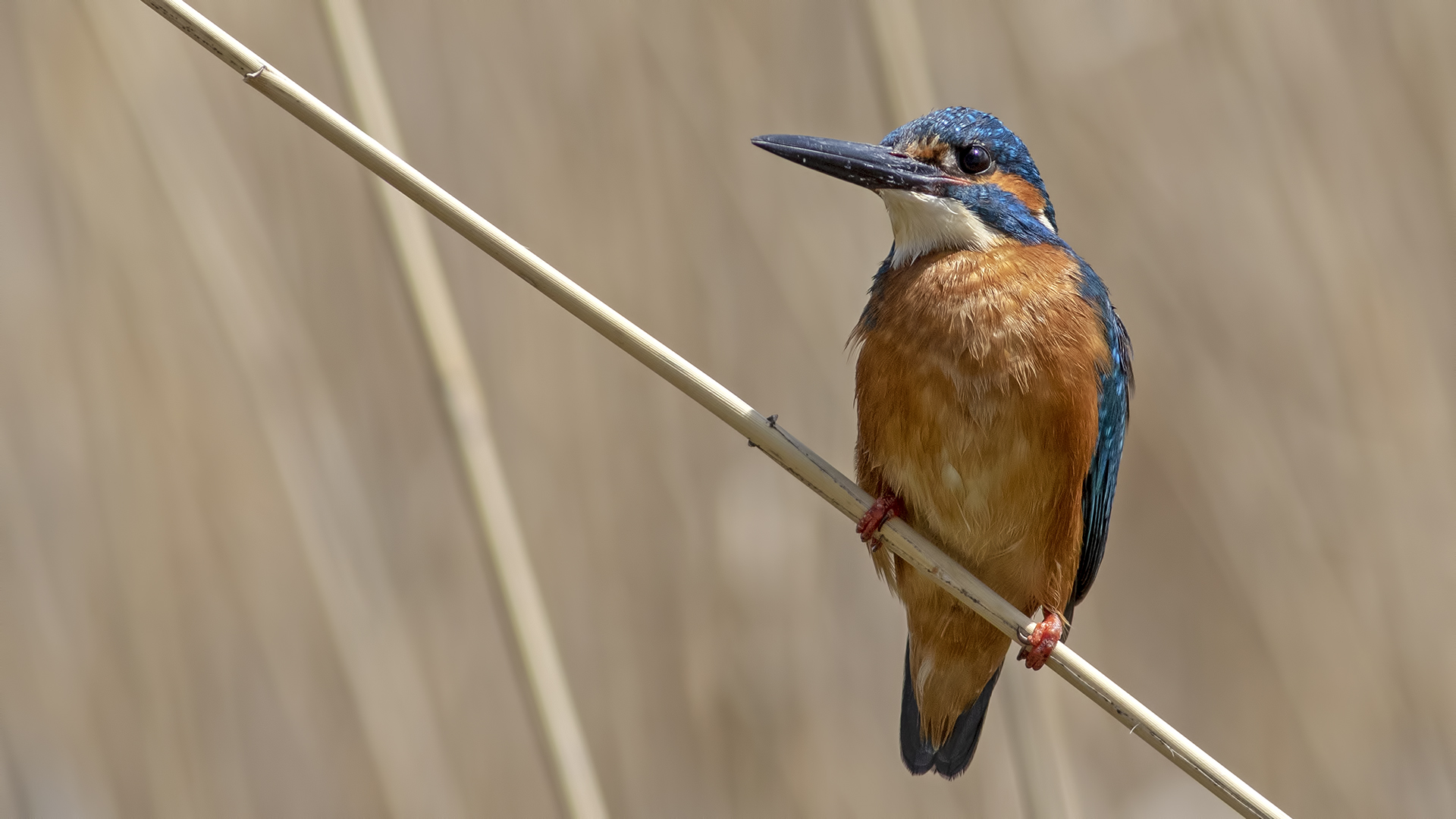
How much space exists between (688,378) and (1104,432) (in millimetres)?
1054

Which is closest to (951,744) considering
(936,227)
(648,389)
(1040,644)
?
(1040,644)

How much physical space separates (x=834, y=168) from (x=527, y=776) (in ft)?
7.25

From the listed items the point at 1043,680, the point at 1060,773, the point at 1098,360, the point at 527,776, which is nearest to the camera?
the point at 1098,360

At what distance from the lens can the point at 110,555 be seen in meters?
2.93

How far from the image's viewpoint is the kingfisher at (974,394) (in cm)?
201

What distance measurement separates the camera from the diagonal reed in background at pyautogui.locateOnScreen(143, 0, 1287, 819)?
143cm

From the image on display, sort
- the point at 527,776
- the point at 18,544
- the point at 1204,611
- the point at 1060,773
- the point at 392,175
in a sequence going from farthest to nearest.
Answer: the point at 1204,611, the point at 527,776, the point at 18,544, the point at 1060,773, the point at 392,175

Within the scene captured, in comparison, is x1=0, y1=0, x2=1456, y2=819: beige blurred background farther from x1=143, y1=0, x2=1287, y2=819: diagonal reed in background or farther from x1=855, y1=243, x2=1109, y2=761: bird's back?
x1=143, y1=0, x2=1287, y2=819: diagonal reed in background

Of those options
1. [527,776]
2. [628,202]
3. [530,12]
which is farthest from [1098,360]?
[527,776]

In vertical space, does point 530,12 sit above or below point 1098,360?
above

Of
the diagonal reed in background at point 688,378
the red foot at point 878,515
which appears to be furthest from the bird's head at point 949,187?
the diagonal reed in background at point 688,378

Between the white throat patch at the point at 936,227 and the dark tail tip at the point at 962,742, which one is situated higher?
the white throat patch at the point at 936,227

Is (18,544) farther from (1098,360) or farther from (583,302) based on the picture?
(1098,360)

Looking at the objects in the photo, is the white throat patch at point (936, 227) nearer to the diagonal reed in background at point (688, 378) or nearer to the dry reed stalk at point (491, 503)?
the diagonal reed in background at point (688, 378)
